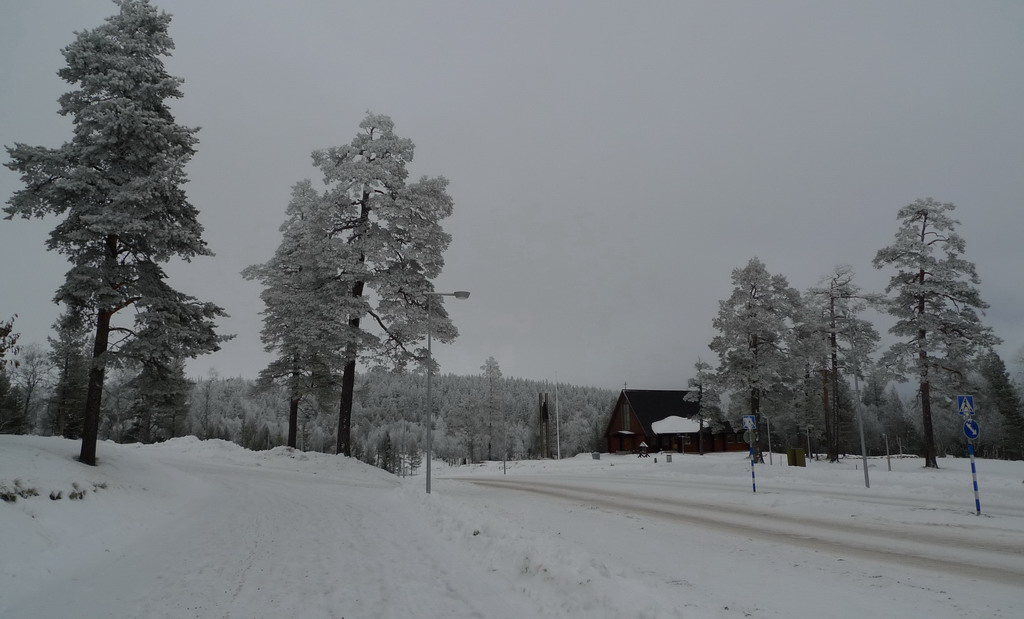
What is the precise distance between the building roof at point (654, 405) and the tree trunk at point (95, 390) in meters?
59.7

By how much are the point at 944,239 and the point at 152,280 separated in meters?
39.2

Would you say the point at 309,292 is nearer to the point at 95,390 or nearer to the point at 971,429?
the point at 95,390

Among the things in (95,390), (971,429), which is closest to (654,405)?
(971,429)

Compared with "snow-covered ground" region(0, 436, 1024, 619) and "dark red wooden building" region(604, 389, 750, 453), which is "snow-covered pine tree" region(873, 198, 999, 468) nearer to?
"snow-covered ground" region(0, 436, 1024, 619)

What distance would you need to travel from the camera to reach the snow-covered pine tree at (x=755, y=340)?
36.8 metres

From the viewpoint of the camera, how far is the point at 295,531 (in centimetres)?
1115

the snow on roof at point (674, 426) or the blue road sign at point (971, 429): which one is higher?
the blue road sign at point (971, 429)

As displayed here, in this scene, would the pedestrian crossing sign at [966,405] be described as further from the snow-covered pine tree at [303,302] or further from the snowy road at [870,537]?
the snow-covered pine tree at [303,302]

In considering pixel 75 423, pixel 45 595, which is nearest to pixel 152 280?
pixel 45 595

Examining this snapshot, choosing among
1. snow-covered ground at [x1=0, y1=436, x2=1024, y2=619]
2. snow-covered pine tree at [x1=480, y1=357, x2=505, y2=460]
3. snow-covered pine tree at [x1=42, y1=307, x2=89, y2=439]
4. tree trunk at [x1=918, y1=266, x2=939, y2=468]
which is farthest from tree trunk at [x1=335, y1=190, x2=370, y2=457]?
snow-covered pine tree at [x1=480, y1=357, x2=505, y2=460]

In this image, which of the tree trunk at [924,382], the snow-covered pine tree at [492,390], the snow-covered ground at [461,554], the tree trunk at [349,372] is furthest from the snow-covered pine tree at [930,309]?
the snow-covered pine tree at [492,390]

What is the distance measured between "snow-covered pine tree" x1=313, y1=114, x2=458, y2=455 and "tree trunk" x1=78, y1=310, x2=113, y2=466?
369 inches

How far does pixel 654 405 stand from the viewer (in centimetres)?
6981

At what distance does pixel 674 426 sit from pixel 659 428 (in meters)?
1.81
